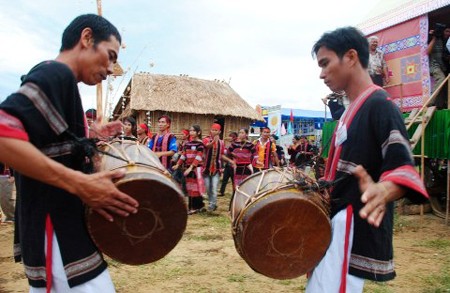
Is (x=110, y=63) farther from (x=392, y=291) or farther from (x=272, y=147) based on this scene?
(x=272, y=147)

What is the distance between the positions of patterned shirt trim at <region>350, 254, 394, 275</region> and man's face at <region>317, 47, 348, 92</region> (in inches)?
39.1

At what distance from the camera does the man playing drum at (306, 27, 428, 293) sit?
188cm

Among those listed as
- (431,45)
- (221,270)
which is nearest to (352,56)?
(221,270)

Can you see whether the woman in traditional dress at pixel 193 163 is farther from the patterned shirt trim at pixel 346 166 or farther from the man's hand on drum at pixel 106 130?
the patterned shirt trim at pixel 346 166

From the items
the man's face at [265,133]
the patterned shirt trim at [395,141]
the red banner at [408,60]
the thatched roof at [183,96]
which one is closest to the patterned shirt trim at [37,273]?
the patterned shirt trim at [395,141]

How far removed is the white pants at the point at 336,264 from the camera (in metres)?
2.08

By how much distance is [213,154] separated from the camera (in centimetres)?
950

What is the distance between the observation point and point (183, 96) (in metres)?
20.7

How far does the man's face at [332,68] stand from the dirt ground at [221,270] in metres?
2.75

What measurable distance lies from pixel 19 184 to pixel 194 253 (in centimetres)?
425

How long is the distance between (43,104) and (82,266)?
73 centimetres

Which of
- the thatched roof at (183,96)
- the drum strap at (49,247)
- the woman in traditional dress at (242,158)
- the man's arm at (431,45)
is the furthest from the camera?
the thatched roof at (183,96)

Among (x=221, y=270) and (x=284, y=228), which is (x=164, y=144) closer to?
(x=221, y=270)

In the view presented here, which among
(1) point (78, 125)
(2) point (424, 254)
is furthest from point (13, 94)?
(2) point (424, 254)
